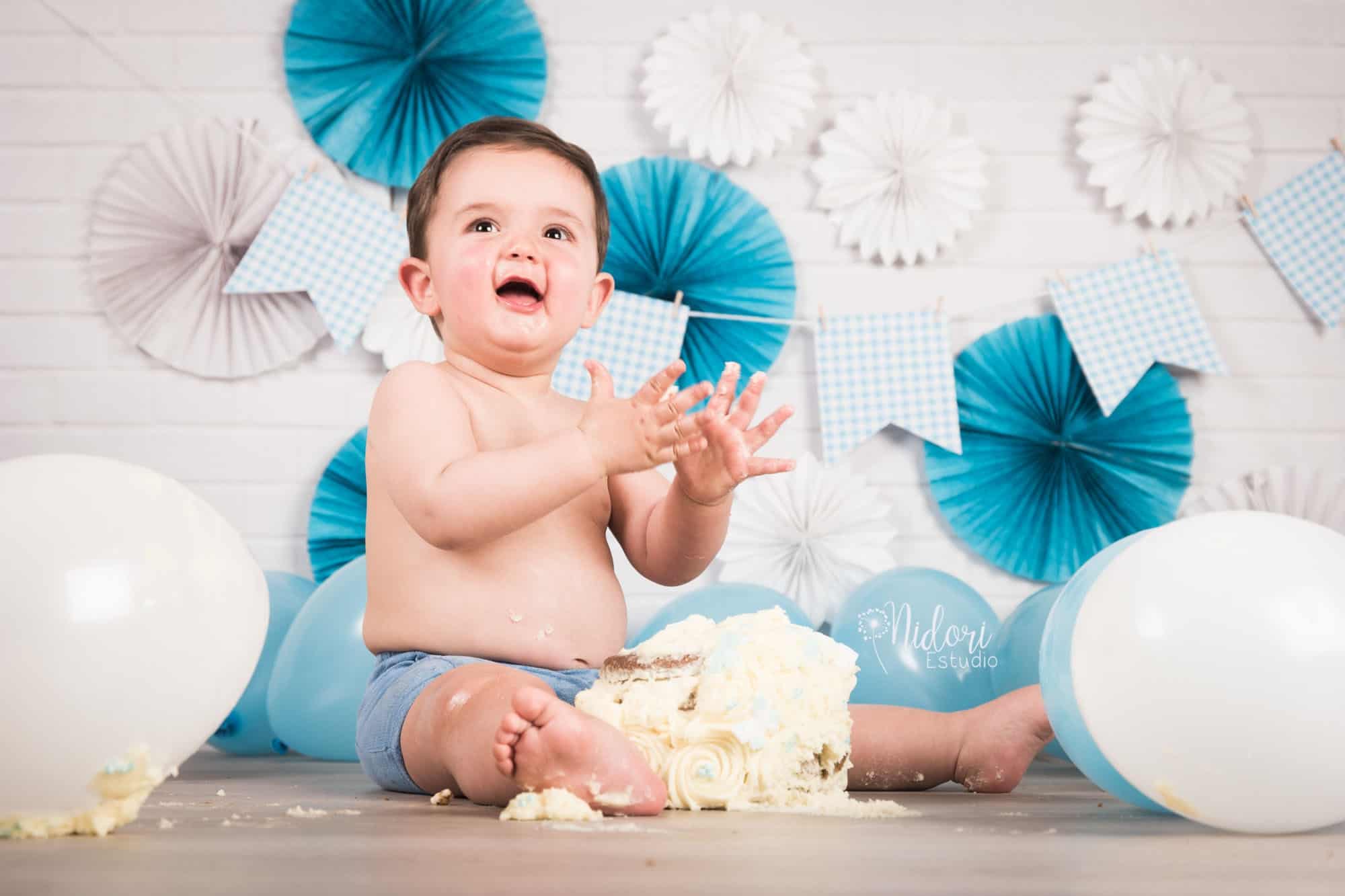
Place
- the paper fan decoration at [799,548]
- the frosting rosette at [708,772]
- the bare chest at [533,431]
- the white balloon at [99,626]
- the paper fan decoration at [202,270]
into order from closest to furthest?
the white balloon at [99,626]
the frosting rosette at [708,772]
the bare chest at [533,431]
the paper fan decoration at [799,548]
the paper fan decoration at [202,270]

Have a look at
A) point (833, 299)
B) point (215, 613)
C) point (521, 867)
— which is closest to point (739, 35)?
point (833, 299)

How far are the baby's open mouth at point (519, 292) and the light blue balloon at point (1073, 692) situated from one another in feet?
2.20

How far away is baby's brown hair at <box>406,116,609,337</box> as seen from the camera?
149 cm

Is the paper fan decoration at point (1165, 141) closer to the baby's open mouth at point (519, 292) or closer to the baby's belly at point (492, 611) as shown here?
the baby's open mouth at point (519, 292)

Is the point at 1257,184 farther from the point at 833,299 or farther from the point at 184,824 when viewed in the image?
the point at 184,824

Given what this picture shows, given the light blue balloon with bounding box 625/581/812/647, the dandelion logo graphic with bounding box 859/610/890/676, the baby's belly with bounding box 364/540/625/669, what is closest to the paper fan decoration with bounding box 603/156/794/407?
the light blue balloon with bounding box 625/581/812/647

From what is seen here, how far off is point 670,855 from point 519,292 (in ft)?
2.63

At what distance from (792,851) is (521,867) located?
0.19m

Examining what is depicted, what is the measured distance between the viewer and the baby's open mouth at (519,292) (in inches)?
56.2

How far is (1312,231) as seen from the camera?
2.62 m

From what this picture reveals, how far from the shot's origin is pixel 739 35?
103 inches

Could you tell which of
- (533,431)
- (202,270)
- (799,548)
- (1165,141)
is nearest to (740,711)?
(533,431)

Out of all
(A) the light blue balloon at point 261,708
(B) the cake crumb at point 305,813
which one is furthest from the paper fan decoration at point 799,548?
(B) the cake crumb at point 305,813

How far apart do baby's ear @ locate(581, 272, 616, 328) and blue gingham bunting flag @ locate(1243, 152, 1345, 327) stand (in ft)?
5.56
